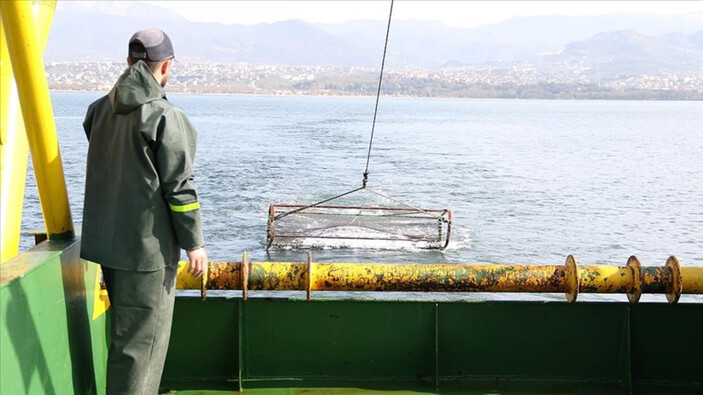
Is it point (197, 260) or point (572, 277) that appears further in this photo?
point (572, 277)

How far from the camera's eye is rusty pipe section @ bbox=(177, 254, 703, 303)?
4781 mm

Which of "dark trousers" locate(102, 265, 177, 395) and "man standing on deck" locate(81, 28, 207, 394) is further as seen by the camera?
"dark trousers" locate(102, 265, 177, 395)

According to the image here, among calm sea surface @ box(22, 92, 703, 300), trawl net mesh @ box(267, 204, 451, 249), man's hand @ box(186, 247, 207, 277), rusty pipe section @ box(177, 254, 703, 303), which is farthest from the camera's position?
calm sea surface @ box(22, 92, 703, 300)

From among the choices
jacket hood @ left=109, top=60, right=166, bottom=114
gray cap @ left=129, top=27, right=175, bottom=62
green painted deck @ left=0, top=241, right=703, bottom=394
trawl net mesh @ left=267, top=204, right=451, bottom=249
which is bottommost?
trawl net mesh @ left=267, top=204, right=451, bottom=249

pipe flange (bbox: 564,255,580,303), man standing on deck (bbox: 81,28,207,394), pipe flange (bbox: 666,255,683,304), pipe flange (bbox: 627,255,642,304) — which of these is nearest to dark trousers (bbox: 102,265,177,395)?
man standing on deck (bbox: 81,28,207,394)

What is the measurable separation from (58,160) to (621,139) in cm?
9127

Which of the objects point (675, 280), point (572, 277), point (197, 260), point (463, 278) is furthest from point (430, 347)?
point (197, 260)

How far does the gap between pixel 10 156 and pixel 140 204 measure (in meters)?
0.76

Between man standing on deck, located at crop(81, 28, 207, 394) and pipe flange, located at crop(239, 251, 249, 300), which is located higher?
man standing on deck, located at crop(81, 28, 207, 394)

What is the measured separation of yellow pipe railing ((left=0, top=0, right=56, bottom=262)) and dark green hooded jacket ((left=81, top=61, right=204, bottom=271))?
39 cm

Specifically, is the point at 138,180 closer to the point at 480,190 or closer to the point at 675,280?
the point at 675,280

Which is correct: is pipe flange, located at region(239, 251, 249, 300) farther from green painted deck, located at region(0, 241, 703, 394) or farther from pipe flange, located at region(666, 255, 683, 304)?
pipe flange, located at region(666, 255, 683, 304)

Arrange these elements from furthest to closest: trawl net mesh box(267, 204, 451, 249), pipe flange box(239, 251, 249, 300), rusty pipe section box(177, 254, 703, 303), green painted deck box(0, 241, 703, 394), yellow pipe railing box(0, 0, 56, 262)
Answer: trawl net mesh box(267, 204, 451, 249) < green painted deck box(0, 241, 703, 394) < rusty pipe section box(177, 254, 703, 303) < pipe flange box(239, 251, 249, 300) < yellow pipe railing box(0, 0, 56, 262)

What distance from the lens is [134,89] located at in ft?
10.7
